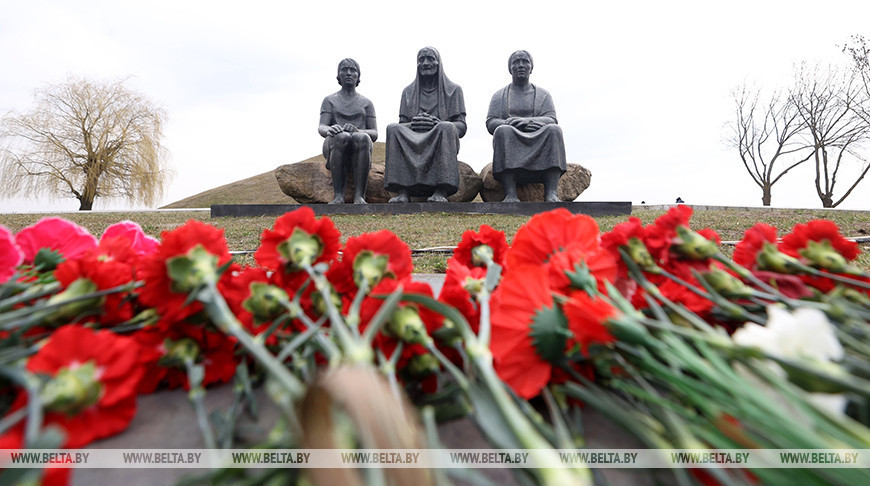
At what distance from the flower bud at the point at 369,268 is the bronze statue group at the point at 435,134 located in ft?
17.1

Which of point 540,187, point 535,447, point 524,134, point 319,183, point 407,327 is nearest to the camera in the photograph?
point 535,447

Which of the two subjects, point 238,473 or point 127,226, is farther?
point 127,226

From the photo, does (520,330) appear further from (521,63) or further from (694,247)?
(521,63)

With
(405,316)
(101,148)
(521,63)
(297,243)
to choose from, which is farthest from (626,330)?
(101,148)

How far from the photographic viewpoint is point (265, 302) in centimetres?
26

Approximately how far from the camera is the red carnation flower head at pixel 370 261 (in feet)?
1.02

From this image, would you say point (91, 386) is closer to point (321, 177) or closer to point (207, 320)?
point (207, 320)

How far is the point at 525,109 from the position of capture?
5.76 metres

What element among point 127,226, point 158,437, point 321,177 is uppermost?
point 321,177

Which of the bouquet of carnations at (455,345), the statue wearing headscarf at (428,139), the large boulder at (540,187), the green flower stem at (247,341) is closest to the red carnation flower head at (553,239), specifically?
the bouquet of carnations at (455,345)

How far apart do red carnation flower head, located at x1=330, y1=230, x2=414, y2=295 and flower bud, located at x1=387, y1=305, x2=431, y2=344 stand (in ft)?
0.17

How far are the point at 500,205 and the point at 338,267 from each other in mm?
4935

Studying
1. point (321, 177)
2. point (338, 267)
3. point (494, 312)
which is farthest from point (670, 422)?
point (321, 177)

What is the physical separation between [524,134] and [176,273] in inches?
220
